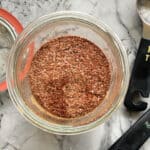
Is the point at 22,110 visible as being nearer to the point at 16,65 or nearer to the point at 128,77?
the point at 16,65

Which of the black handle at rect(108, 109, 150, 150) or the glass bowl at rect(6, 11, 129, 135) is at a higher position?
the glass bowl at rect(6, 11, 129, 135)

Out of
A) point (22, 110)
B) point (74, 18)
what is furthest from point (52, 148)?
point (74, 18)

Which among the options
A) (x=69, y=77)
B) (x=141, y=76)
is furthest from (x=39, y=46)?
(x=141, y=76)

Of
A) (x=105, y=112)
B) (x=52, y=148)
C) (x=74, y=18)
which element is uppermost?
(x=74, y=18)
